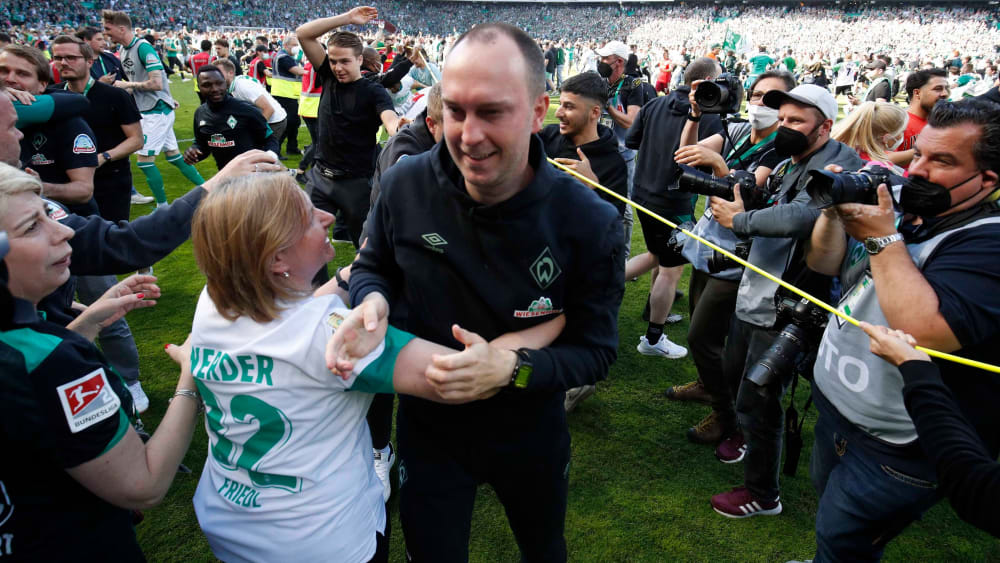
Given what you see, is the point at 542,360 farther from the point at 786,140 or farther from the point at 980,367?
the point at 786,140

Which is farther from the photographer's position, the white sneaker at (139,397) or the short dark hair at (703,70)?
the short dark hair at (703,70)

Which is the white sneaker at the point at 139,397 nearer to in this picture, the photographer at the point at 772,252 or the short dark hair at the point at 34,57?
the short dark hair at the point at 34,57

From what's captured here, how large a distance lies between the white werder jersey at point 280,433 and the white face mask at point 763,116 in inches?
124

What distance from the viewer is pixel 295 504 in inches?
58.5

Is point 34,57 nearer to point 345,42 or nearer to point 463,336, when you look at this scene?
point 345,42

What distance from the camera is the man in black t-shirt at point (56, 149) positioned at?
3625 millimetres

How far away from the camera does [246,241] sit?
1414 millimetres

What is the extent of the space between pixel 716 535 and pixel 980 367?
1760 millimetres

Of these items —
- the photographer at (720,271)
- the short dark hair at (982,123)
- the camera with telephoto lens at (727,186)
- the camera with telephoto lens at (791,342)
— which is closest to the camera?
the short dark hair at (982,123)

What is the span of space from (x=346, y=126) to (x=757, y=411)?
3933 millimetres

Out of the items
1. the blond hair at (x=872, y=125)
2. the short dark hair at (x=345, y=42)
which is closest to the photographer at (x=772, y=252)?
the blond hair at (x=872, y=125)

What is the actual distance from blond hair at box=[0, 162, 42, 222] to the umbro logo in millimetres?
1060

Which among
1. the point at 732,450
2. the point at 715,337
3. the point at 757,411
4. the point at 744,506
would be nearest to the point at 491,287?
the point at 757,411

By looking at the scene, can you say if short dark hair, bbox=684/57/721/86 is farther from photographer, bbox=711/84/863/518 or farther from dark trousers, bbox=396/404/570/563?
dark trousers, bbox=396/404/570/563
